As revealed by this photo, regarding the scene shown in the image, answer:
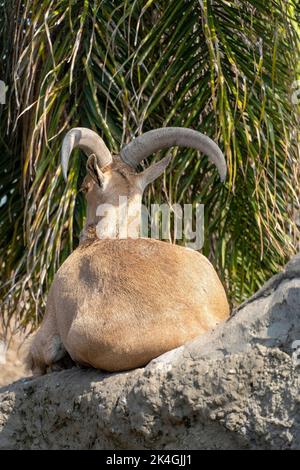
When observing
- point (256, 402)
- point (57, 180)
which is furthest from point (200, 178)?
point (256, 402)

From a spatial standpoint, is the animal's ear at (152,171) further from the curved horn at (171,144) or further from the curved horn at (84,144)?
the curved horn at (84,144)

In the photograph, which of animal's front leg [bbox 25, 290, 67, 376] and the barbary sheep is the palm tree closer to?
the barbary sheep

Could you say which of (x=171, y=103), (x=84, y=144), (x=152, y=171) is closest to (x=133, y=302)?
(x=84, y=144)

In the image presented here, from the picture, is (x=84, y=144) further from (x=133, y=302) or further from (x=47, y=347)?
(x=133, y=302)

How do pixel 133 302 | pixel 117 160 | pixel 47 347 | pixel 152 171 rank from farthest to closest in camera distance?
pixel 152 171 → pixel 117 160 → pixel 47 347 → pixel 133 302

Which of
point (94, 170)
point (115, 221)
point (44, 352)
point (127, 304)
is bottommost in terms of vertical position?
point (44, 352)

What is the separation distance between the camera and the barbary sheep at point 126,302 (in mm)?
5012

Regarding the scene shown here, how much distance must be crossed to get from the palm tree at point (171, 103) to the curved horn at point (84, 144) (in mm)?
958

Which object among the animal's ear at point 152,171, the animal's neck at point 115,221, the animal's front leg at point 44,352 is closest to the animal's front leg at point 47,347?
the animal's front leg at point 44,352

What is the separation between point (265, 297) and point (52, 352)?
147 centimetres

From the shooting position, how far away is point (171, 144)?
6.19 m

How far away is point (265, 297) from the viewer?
465 cm

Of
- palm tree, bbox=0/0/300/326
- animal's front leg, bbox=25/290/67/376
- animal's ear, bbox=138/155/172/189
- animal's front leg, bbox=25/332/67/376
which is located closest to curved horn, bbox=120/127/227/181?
animal's ear, bbox=138/155/172/189

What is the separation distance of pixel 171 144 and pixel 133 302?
137cm
